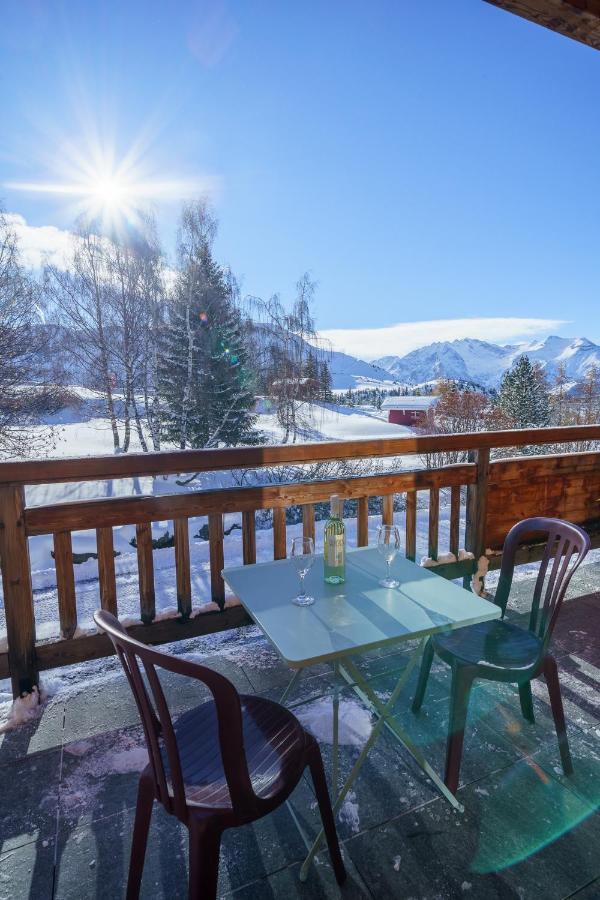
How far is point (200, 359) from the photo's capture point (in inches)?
487

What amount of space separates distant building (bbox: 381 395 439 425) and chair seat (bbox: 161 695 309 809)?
2189 centimetres

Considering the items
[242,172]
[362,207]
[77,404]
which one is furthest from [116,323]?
[362,207]

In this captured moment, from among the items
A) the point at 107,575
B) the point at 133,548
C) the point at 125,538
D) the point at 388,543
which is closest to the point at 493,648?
the point at 388,543

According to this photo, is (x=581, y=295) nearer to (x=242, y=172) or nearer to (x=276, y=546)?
(x=242, y=172)

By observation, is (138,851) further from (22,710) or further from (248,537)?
(248,537)

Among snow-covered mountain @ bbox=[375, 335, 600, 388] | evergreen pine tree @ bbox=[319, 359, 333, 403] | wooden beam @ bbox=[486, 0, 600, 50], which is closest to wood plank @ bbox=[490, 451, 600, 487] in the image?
wooden beam @ bbox=[486, 0, 600, 50]

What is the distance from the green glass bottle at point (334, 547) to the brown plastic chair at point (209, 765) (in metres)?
0.48

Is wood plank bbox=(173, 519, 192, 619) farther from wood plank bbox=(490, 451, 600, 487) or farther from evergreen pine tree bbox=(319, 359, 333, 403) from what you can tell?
evergreen pine tree bbox=(319, 359, 333, 403)

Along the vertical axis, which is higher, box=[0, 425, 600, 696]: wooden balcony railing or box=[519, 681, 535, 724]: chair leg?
box=[0, 425, 600, 696]: wooden balcony railing

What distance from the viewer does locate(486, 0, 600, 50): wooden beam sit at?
175cm

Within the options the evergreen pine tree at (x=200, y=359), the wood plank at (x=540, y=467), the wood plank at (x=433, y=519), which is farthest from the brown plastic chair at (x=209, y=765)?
the evergreen pine tree at (x=200, y=359)

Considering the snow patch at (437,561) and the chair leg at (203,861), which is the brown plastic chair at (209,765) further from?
the snow patch at (437,561)

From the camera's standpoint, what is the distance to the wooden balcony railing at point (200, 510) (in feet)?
6.40

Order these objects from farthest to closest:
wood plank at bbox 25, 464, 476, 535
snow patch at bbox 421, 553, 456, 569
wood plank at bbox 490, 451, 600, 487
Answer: wood plank at bbox 490, 451, 600, 487 → snow patch at bbox 421, 553, 456, 569 → wood plank at bbox 25, 464, 476, 535
